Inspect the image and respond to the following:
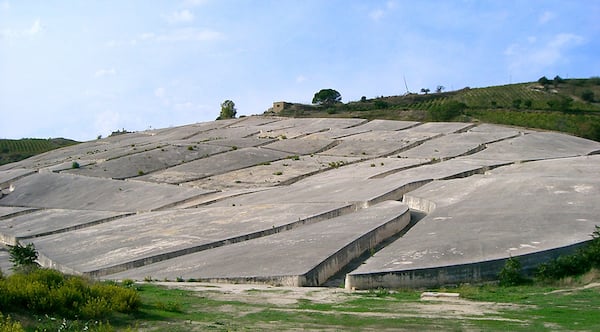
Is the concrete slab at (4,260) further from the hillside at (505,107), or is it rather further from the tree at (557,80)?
the tree at (557,80)

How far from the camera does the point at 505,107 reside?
69.6m

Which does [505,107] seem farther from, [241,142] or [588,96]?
[241,142]

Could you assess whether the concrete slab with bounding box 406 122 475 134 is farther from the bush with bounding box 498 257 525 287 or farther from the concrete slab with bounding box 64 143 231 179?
the bush with bounding box 498 257 525 287

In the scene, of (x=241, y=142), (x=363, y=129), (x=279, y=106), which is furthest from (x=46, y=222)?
(x=279, y=106)

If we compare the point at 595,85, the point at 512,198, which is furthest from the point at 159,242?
the point at 595,85

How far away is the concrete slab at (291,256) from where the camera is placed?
533 inches

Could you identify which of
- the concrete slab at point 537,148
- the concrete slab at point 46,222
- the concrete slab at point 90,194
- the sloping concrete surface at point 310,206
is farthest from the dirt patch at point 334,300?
the concrete slab at point 537,148

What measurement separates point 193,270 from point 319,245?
2927 mm

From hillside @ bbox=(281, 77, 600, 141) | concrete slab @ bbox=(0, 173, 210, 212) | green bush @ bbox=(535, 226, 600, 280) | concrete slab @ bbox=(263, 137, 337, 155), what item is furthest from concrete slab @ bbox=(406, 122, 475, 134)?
green bush @ bbox=(535, 226, 600, 280)

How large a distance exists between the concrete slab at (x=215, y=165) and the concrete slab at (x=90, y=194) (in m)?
2.35

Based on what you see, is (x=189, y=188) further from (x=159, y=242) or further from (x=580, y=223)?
(x=580, y=223)

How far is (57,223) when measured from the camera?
81.8 feet

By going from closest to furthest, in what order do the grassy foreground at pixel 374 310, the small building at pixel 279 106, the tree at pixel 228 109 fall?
the grassy foreground at pixel 374 310 → the small building at pixel 279 106 → the tree at pixel 228 109

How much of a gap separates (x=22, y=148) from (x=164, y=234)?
62.3m
